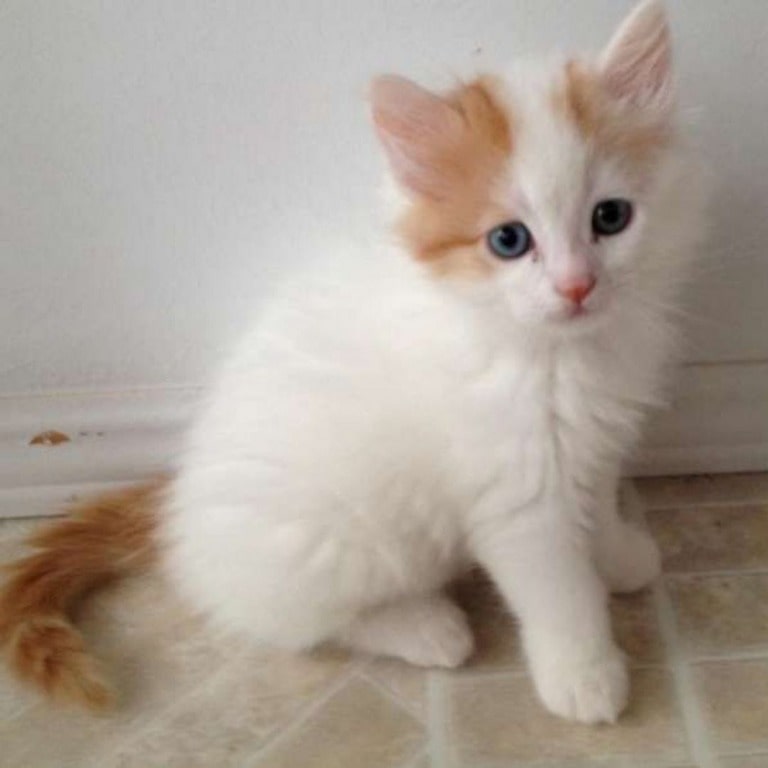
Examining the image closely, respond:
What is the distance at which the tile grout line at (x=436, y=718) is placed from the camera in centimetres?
105

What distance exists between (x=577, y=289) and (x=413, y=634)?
51 centimetres

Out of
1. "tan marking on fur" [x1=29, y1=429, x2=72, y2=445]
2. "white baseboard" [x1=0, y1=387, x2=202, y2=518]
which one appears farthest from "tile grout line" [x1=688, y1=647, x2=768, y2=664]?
"tan marking on fur" [x1=29, y1=429, x2=72, y2=445]

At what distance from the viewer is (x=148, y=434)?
1454 mm

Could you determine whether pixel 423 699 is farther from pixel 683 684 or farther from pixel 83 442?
pixel 83 442

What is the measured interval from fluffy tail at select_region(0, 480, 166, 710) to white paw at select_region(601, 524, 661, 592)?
2.08 feet

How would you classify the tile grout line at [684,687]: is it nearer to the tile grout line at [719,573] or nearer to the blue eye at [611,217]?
the tile grout line at [719,573]

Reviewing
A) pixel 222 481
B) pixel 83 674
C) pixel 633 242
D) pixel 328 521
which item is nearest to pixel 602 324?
pixel 633 242

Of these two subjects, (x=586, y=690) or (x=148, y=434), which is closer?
(x=586, y=690)

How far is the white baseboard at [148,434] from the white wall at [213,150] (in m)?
0.03

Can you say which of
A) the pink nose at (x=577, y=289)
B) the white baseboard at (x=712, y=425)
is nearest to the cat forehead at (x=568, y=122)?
the pink nose at (x=577, y=289)

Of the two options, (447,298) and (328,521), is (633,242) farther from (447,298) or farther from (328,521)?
(328,521)

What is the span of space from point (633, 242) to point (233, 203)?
58 cm

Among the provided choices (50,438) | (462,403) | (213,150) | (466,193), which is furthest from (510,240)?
(50,438)

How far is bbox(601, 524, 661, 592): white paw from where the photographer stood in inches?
48.9
